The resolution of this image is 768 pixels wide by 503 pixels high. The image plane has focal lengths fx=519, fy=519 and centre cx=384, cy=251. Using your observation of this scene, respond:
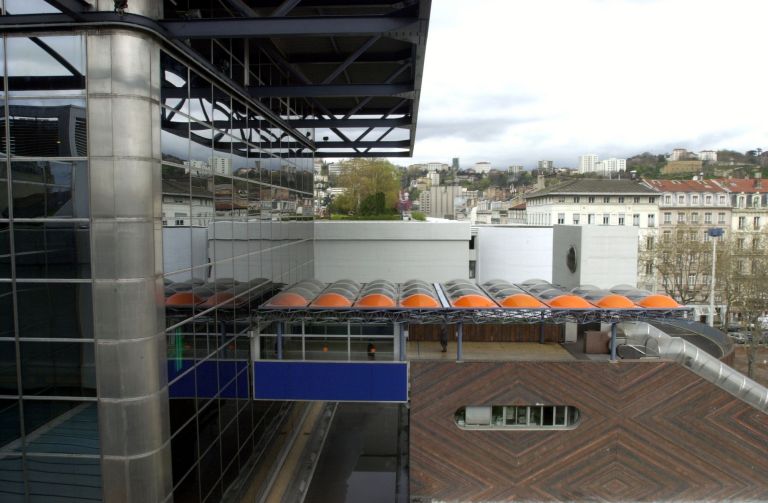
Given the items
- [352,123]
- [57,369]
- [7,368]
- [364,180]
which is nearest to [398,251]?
[352,123]

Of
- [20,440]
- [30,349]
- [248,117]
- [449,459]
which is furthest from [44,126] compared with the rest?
[449,459]

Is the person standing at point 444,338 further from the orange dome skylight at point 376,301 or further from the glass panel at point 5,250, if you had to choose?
the glass panel at point 5,250

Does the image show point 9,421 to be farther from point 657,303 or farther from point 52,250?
point 657,303

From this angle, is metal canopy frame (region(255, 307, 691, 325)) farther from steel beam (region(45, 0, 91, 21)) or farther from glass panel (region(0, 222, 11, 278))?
steel beam (region(45, 0, 91, 21))

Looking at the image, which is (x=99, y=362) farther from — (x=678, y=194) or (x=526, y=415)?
(x=678, y=194)

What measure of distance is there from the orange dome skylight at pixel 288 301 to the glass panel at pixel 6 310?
25.0 feet

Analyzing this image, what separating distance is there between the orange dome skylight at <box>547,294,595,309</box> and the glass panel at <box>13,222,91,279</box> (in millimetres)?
13541

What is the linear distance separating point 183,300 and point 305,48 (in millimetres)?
10394

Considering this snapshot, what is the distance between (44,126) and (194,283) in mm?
4372

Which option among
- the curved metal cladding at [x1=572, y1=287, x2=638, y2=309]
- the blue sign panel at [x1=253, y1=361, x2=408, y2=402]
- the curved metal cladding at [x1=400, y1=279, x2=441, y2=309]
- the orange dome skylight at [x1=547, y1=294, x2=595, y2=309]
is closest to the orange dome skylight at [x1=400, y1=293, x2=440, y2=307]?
the curved metal cladding at [x1=400, y1=279, x2=441, y2=309]

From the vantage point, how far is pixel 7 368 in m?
10.0

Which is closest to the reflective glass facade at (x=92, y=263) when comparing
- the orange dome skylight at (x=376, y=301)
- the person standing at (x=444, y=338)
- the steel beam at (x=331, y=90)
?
the steel beam at (x=331, y=90)

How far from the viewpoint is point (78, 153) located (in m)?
9.60

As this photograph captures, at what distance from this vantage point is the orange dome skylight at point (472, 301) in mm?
16953
